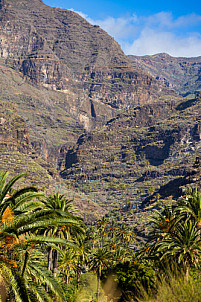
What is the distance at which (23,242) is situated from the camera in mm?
18484

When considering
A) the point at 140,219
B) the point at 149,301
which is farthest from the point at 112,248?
the point at 149,301

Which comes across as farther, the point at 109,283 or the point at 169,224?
the point at 109,283

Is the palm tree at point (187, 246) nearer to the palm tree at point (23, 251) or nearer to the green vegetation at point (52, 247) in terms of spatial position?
the green vegetation at point (52, 247)

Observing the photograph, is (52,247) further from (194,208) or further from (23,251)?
(194,208)

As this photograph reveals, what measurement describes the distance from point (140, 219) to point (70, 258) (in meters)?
140

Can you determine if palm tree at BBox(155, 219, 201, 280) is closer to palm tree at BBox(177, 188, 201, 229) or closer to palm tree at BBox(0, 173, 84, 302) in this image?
palm tree at BBox(177, 188, 201, 229)

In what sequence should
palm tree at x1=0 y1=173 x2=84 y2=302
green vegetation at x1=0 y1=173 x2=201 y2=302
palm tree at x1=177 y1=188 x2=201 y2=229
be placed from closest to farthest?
green vegetation at x1=0 y1=173 x2=201 y2=302
palm tree at x1=0 y1=173 x2=84 y2=302
palm tree at x1=177 y1=188 x2=201 y2=229

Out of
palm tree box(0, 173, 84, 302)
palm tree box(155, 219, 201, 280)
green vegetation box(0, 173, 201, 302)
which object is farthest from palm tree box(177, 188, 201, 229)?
palm tree box(0, 173, 84, 302)

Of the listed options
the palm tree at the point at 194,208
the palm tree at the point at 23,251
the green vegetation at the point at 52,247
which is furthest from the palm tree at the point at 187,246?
the palm tree at the point at 23,251

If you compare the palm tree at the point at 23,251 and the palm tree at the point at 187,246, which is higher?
the palm tree at the point at 23,251

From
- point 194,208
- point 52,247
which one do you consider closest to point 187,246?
point 194,208

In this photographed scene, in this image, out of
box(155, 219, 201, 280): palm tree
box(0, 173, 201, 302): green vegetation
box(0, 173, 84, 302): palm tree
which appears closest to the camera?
box(0, 173, 201, 302): green vegetation

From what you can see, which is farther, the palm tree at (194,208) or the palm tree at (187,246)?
the palm tree at (194,208)

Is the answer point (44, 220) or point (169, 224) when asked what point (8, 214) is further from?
point (169, 224)
